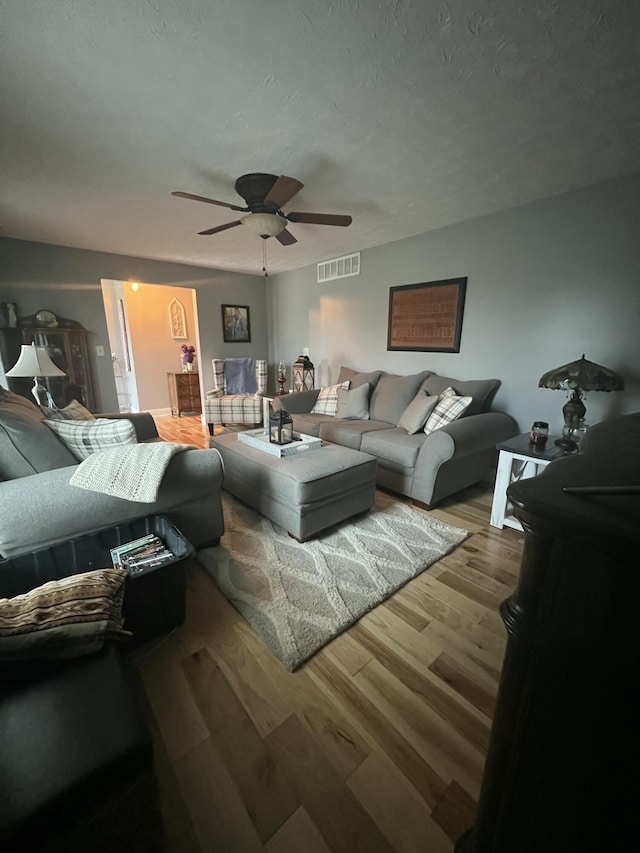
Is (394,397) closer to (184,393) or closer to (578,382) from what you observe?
(578,382)

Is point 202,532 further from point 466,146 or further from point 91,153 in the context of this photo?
point 466,146

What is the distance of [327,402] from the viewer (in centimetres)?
375

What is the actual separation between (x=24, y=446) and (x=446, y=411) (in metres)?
2.67

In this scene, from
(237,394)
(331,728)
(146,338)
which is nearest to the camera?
(331,728)

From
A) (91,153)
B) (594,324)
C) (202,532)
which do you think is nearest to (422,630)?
(202,532)

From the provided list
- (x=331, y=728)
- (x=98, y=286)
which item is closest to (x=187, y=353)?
(x=98, y=286)

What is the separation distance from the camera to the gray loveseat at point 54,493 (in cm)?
133

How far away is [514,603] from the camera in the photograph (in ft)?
1.79

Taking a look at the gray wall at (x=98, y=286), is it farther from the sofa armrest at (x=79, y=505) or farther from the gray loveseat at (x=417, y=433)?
the sofa armrest at (x=79, y=505)

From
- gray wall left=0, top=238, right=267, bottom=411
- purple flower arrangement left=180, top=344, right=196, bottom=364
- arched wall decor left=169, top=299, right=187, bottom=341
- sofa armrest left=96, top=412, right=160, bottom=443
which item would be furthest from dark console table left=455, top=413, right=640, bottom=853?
arched wall decor left=169, top=299, right=187, bottom=341

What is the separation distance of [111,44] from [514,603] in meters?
Answer: 2.16

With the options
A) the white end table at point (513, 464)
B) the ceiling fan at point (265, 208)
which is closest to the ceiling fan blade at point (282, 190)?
the ceiling fan at point (265, 208)

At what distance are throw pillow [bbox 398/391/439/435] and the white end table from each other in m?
0.70

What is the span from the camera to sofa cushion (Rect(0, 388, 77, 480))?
1.45 metres
